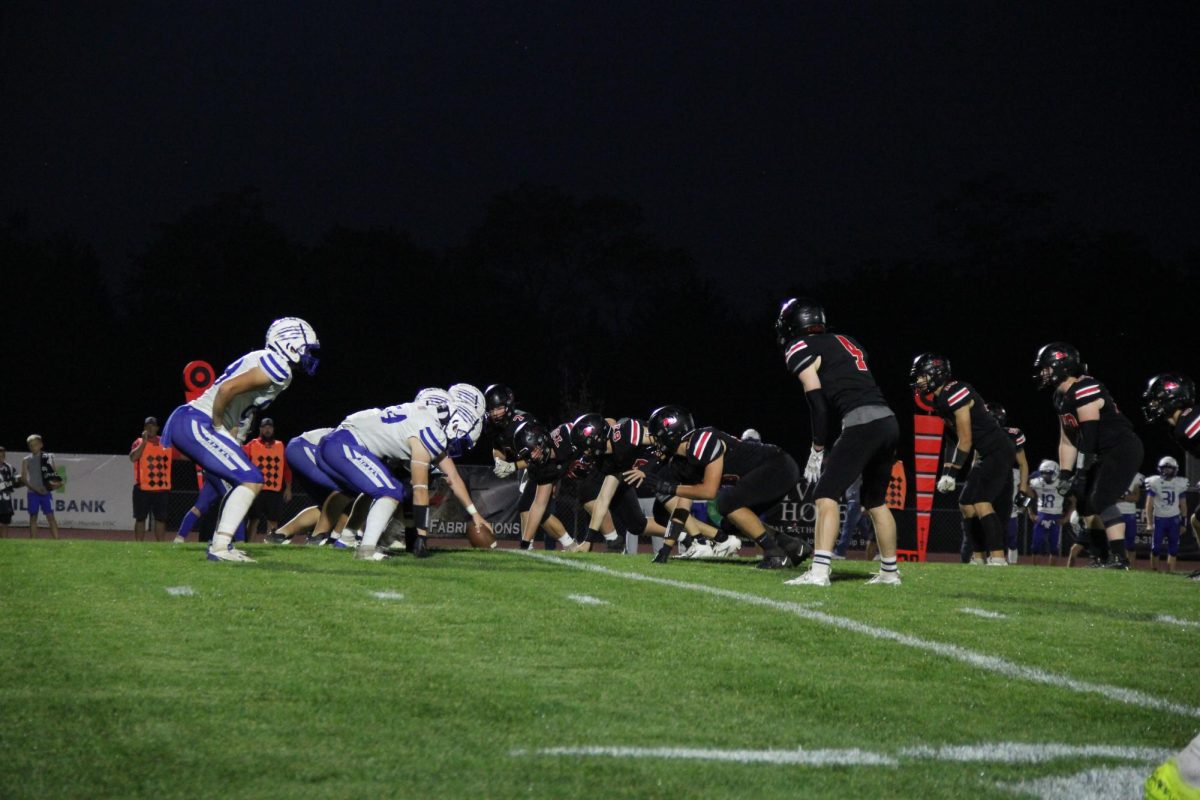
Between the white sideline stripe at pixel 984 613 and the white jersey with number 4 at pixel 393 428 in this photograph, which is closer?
the white sideline stripe at pixel 984 613

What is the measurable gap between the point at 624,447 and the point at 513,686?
9131 mm

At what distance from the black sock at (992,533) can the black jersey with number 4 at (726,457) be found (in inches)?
99.9

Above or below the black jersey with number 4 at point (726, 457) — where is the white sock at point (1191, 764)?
below

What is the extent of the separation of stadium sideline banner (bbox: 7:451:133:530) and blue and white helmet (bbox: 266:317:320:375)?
524 inches

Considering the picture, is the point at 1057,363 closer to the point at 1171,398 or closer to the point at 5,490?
the point at 1171,398

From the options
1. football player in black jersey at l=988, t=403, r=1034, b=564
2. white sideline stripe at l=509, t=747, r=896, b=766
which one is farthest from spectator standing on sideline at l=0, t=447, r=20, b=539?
white sideline stripe at l=509, t=747, r=896, b=766

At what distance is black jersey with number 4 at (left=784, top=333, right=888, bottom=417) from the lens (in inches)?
344

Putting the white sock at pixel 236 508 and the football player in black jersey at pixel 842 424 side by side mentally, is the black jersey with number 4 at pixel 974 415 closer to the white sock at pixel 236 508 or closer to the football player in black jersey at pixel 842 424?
the football player in black jersey at pixel 842 424

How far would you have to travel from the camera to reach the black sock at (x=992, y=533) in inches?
512

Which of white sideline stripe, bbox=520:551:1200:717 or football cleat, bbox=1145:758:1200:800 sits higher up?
football cleat, bbox=1145:758:1200:800

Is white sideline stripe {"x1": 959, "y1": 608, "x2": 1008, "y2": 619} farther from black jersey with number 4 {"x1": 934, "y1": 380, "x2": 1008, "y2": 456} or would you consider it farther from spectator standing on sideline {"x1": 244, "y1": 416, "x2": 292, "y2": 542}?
spectator standing on sideline {"x1": 244, "y1": 416, "x2": 292, "y2": 542}

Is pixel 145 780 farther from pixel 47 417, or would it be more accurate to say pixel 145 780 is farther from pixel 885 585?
pixel 47 417

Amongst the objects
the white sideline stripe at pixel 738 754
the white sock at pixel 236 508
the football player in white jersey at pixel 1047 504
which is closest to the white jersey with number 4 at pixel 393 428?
the white sock at pixel 236 508

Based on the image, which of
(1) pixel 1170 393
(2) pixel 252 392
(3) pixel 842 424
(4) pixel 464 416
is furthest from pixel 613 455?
(1) pixel 1170 393
